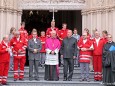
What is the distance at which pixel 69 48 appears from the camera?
461 inches

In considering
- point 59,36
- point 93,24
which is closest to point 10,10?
point 59,36

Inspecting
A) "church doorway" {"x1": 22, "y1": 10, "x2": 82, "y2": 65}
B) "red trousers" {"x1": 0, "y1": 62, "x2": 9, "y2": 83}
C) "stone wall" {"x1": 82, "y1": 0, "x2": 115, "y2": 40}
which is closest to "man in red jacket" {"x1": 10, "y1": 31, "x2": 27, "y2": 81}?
"red trousers" {"x1": 0, "y1": 62, "x2": 9, "y2": 83}

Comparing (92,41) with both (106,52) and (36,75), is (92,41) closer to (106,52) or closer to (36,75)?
(106,52)

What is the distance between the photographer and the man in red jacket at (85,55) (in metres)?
11.5

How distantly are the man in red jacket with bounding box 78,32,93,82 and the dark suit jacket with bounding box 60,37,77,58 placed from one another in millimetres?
221

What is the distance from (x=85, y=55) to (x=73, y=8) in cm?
390

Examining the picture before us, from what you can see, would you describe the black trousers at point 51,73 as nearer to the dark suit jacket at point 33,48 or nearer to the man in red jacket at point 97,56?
the dark suit jacket at point 33,48

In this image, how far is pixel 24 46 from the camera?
38.5 ft

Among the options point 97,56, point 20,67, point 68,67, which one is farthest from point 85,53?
point 20,67

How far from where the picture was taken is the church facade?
1372cm

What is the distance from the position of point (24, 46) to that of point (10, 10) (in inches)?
111

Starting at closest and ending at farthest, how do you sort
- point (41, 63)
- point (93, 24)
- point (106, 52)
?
point (106, 52), point (41, 63), point (93, 24)

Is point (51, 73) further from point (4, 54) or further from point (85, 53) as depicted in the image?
point (4, 54)

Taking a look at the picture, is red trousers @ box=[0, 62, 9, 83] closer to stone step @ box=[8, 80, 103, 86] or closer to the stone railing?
stone step @ box=[8, 80, 103, 86]
